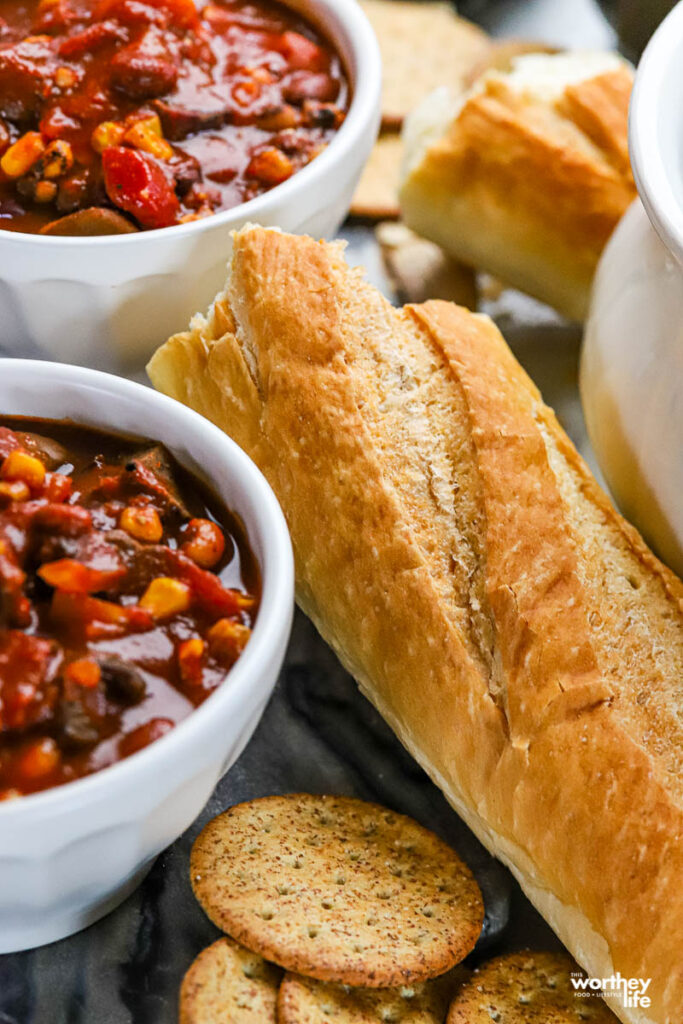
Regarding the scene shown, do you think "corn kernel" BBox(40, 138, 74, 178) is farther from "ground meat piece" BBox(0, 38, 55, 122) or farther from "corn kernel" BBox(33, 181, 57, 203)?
"ground meat piece" BBox(0, 38, 55, 122)

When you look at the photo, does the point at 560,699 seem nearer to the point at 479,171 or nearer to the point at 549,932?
the point at 549,932

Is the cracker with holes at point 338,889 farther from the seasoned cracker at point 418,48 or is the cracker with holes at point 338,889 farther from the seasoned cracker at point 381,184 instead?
the seasoned cracker at point 418,48

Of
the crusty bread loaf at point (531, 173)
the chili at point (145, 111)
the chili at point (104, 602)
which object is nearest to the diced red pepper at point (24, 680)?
the chili at point (104, 602)

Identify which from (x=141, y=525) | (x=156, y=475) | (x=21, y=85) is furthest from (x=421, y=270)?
(x=141, y=525)

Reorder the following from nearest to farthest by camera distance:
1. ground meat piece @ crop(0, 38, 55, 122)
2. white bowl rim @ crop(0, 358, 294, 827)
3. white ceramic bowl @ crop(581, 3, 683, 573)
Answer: white bowl rim @ crop(0, 358, 294, 827)
white ceramic bowl @ crop(581, 3, 683, 573)
ground meat piece @ crop(0, 38, 55, 122)

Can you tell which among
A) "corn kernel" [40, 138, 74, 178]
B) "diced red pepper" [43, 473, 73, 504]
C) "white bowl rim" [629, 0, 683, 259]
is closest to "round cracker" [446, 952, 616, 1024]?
"diced red pepper" [43, 473, 73, 504]
